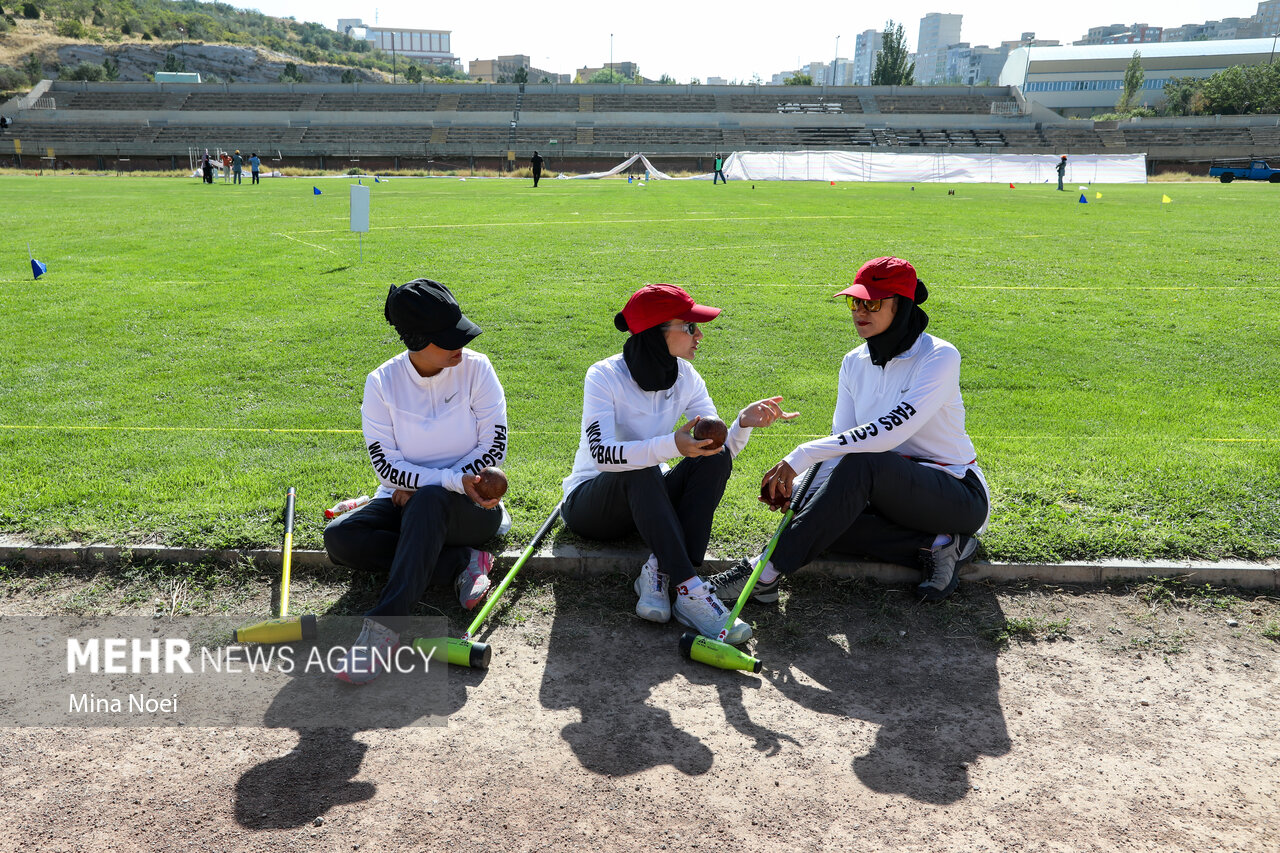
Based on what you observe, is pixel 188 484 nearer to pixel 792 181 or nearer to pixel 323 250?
pixel 323 250

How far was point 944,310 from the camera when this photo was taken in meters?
11.2

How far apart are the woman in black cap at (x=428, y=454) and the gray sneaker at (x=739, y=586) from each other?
1.19m

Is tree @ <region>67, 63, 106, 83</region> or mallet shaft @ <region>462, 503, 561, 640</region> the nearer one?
mallet shaft @ <region>462, 503, 561, 640</region>

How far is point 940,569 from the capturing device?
4496 millimetres

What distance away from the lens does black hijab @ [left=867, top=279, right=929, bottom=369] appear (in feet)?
14.4

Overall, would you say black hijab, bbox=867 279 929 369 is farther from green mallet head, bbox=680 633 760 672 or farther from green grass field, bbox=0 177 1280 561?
green mallet head, bbox=680 633 760 672

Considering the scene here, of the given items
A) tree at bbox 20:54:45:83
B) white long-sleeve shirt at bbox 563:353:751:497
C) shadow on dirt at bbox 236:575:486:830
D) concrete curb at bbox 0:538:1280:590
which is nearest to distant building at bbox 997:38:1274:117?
tree at bbox 20:54:45:83

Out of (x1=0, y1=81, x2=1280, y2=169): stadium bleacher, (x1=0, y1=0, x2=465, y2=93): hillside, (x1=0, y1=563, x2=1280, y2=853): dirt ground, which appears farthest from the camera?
(x1=0, y1=0, x2=465, y2=93): hillside

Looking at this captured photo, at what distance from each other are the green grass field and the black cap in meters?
1.39

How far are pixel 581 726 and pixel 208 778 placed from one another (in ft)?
4.48

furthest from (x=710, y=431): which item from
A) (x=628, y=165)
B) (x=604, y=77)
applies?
(x=604, y=77)

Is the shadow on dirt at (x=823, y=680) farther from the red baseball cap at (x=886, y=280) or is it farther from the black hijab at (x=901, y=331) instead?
the red baseball cap at (x=886, y=280)

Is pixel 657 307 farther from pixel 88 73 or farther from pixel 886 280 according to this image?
pixel 88 73

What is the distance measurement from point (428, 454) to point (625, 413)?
1021mm
